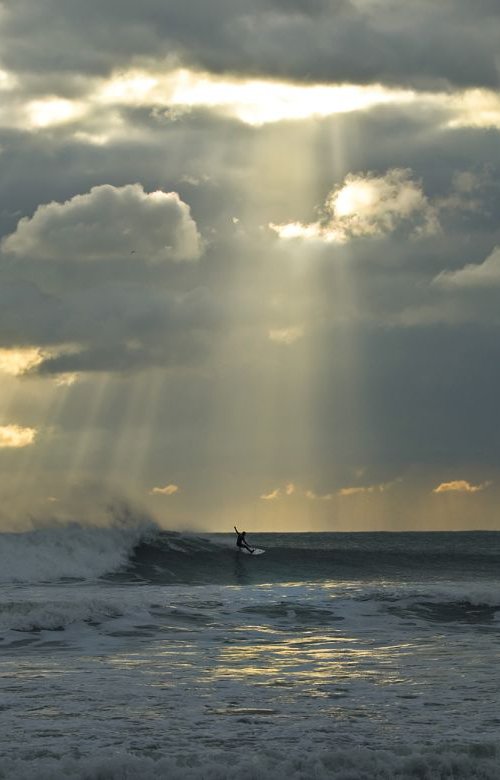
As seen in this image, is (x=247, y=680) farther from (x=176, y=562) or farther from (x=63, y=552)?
(x=176, y=562)

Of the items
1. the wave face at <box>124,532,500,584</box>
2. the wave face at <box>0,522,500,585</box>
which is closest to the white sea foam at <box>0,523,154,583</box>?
the wave face at <box>0,522,500,585</box>

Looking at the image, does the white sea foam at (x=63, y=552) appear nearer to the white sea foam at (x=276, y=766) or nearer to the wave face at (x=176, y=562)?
the wave face at (x=176, y=562)

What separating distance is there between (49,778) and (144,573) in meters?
34.0

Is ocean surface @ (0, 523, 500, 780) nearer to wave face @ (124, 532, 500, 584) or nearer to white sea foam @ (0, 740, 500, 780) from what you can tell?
white sea foam @ (0, 740, 500, 780)

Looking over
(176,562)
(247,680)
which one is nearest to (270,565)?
(176,562)

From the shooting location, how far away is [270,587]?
40.7 metres

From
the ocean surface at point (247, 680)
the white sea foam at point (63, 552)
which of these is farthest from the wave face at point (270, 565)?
the ocean surface at point (247, 680)

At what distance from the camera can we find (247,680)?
18.8 meters

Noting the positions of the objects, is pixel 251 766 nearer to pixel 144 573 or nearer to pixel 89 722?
pixel 89 722

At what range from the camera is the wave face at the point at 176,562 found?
44625mm

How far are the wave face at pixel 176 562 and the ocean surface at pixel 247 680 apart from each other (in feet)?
11.2

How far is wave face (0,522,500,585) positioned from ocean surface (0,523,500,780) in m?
3.40

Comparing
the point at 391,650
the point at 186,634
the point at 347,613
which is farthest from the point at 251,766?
the point at 347,613

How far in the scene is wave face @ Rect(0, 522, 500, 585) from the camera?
146 ft
